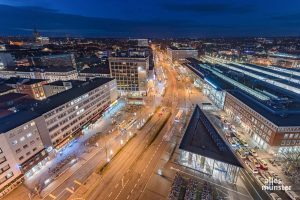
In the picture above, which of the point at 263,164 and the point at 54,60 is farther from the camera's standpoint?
the point at 54,60

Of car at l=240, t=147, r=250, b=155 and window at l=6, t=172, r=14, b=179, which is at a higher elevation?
window at l=6, t=172, r=14, b=179

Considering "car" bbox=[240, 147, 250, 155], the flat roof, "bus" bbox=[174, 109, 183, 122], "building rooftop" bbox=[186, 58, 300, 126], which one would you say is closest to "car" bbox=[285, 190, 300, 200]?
"car" bbox=[240, 147, 250, 155]

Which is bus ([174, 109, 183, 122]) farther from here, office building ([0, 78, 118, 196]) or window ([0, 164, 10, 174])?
window ([0, 164, 10, 174])

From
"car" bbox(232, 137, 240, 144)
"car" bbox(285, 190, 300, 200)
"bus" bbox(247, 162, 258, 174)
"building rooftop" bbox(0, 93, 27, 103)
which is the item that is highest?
"building rooftop" bbox(0, 93, 27, 103)

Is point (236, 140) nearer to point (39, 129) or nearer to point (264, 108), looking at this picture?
point (264, 108)

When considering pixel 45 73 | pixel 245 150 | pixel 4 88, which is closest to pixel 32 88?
pixel 4 88

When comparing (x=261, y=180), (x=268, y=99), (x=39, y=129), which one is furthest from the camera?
(x=268, y=99)

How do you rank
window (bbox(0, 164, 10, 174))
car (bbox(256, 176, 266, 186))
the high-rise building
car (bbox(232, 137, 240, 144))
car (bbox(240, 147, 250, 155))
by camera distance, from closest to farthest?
window (bbox(0, 164, 10, 174)) → car (bbox(256, 176, 266, 186)) → car (bbox(240, 147, 250, 155)) → car (bbox(232, 137, 240, 144)) → the high-rise building

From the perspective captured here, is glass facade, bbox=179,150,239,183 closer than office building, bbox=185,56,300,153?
Yes

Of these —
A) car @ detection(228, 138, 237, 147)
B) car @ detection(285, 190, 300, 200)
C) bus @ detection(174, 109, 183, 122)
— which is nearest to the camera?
car @ detection(285, 190, 300, 200)
